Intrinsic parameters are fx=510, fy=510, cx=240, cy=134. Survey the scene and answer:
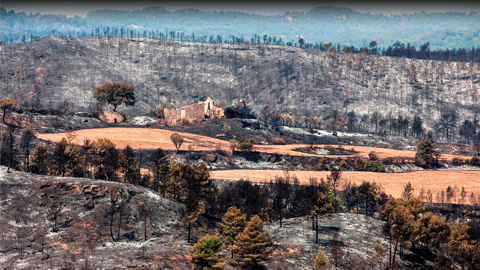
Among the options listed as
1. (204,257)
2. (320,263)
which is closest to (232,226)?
(204,257)

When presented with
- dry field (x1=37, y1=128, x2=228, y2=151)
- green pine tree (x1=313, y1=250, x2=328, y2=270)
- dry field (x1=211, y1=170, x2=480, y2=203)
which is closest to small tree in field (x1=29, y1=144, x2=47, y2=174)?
dry field (x1=211, y1=170, x2=480, y2=203)

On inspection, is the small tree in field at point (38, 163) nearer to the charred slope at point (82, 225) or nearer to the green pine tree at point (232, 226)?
the charred slope at point (82, 225)

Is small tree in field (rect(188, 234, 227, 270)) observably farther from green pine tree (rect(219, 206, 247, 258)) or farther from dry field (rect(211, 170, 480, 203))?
dry field (rect(211, 170, 480, 203))

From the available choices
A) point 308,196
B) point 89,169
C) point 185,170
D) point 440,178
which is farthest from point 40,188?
point 440,178

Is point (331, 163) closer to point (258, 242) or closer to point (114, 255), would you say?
point (258, 242)

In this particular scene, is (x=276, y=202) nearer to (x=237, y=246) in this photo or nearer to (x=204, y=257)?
(x=237, y=246)

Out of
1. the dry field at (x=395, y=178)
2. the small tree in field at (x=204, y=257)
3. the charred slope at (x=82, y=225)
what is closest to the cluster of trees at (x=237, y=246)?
the small tree in field at (x=204, y=257)
